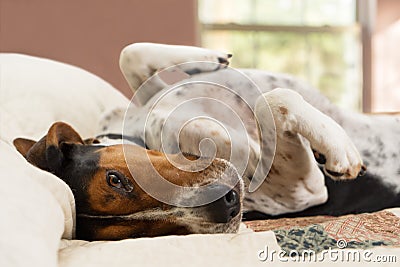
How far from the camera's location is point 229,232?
45.9 inches

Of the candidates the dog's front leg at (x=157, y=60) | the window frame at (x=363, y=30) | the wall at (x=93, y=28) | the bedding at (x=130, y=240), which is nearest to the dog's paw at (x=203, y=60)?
the dog's front leg at (x=157, y=60)

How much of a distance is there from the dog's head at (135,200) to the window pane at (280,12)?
333 cm

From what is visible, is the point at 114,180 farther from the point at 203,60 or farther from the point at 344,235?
the point at 203,60

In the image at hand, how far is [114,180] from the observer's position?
3.85ft

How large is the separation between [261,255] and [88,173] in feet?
1.33

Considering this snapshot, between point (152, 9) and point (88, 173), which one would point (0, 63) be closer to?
point (88, 173)

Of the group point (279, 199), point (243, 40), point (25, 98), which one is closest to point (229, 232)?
point (279, 199)

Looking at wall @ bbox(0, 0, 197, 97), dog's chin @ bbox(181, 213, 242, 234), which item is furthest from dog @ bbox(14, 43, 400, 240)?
wall @ bbox(0, 0, 197, 97)

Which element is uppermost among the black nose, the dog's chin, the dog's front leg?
the dog's front leg

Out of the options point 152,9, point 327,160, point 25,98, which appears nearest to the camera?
point 327,160

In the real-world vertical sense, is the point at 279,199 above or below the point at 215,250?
below

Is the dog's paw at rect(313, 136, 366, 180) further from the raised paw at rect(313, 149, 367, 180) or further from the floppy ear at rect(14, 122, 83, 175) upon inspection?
the floppy ear at rect(14, 122, 83, 175)

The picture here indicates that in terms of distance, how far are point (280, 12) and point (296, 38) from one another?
214 mm

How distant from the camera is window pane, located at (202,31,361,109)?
15.0 ft
